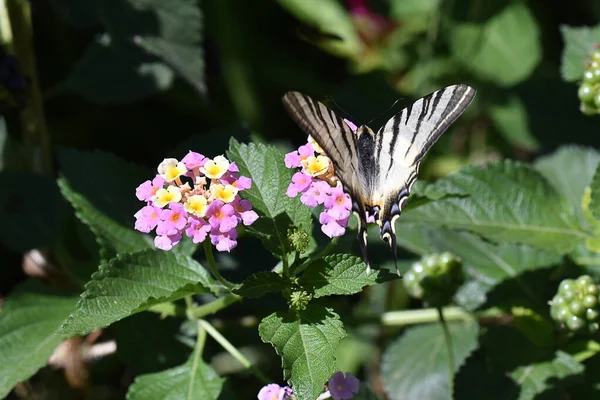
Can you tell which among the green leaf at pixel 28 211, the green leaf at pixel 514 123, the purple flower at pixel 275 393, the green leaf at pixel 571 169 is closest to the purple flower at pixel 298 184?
the purple flower at pixel 275 393

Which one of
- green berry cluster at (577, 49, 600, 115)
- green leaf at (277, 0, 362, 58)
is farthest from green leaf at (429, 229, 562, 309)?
green leaf at (277, 0, 362, 58)

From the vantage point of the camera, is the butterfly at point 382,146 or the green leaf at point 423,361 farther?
the green leaf at point 423,361

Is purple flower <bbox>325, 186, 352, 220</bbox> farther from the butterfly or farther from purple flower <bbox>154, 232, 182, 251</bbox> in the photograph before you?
purple flower <bbox>154, 232, 182, 251</bbox>

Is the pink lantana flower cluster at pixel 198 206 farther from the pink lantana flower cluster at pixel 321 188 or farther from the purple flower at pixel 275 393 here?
the purple flower at pixel 275 393

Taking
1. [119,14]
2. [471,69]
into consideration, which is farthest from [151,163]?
[471,69]

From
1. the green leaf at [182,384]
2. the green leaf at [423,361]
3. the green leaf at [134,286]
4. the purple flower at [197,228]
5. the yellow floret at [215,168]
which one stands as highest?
the yellow floret at [215,168]

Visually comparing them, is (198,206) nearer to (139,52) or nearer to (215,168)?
(215,168)
